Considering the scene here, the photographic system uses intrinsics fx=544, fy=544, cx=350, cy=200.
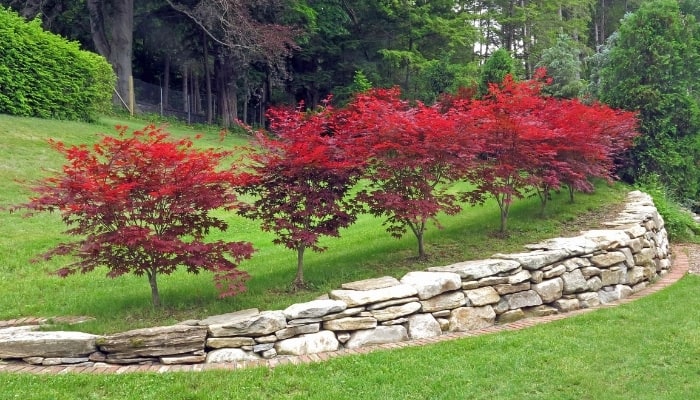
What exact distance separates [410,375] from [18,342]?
301cm

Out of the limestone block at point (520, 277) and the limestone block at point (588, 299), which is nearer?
the limestone block at point (520, 277)

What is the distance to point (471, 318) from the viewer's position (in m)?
5.30

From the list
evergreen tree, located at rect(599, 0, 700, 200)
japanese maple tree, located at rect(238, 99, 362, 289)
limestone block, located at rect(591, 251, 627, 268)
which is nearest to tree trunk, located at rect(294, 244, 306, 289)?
japanese maple tree, located at rect(238, 99, 362, 289)

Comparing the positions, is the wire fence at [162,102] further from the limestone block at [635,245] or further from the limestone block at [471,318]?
the limestone block at [471,318]

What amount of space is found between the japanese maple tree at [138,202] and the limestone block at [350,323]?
881 mm

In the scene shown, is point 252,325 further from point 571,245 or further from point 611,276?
point 611,276

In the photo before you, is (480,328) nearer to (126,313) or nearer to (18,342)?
(126,313)

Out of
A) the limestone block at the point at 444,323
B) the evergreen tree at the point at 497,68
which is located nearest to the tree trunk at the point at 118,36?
the evergreen tree at the point at 497,68

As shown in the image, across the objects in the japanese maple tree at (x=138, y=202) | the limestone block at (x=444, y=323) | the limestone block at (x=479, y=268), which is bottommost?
the limestone block at (x=444, y=323)

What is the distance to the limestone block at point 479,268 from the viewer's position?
544 centimetres

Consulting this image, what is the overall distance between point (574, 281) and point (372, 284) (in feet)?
8.17

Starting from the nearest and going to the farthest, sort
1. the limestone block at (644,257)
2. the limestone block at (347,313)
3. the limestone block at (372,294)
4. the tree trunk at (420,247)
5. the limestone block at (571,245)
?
the limestone block at (347,313), the limestone block at (372,294), the limestone block at (571,245), the tree trunk at (420,247), the limestone block at (644,257)

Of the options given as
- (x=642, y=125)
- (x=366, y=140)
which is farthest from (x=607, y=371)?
(x=642, y=125)

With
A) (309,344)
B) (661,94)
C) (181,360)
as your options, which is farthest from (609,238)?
(661,94)
